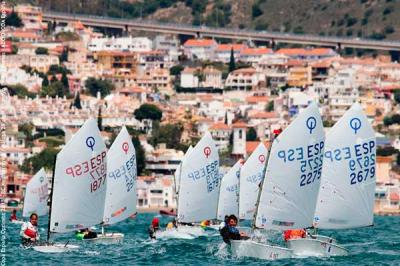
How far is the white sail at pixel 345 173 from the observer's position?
231 feet

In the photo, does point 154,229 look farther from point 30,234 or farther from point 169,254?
point 30,234

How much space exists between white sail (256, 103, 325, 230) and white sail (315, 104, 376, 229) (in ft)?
6.56

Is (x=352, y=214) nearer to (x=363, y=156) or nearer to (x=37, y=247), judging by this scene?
(x=363, y=156)

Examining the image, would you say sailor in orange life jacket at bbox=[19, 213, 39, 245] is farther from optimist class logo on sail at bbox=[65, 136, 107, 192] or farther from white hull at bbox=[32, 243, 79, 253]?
optimist class logo on sail at bbox=[65, 136, 107, 192]

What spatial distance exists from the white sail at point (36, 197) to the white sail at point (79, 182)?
170 ft

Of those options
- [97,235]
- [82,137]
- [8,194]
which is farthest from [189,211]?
[8,194]

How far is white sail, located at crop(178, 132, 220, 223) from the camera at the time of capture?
8981 centimetres

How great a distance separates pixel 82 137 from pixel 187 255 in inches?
241

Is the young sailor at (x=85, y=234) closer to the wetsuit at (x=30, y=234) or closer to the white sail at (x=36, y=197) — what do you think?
the wetsuit at (x=30, y=234)

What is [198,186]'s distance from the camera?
90.4 m

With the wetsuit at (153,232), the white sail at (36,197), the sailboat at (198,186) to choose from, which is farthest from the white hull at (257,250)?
the white sail at (36,197)

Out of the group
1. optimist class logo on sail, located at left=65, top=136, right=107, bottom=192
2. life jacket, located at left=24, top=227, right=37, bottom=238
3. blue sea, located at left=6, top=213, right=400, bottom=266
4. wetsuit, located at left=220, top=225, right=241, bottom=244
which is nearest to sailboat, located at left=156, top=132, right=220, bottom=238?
blue sea, located at left=6, top=213, right=400, bottom=266

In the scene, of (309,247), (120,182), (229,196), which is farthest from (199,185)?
(309,247)

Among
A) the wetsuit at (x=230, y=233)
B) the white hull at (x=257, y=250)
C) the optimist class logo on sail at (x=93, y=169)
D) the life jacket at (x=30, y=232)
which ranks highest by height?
the optimist class logo on sail at (x=93, y=169)
